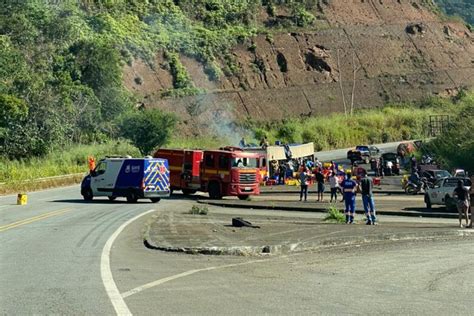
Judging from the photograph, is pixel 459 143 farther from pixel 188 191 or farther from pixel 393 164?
pixel 188 191

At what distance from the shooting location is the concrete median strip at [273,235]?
19250mm

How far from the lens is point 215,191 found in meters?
44.2

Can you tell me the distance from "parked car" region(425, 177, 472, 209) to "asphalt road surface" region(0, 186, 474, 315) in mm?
13257

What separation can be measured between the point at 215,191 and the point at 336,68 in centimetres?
6835

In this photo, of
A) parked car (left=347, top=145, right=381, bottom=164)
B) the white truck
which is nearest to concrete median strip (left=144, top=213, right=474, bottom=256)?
the white truck

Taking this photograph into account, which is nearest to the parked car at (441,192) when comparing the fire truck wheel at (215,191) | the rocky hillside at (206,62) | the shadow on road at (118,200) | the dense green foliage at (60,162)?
the fire truck wheel at (215,191)

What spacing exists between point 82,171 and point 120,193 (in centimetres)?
2107

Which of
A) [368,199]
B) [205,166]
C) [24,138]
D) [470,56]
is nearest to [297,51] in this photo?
[470,56]

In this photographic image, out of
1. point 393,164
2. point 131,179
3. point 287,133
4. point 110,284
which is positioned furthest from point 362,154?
point 110,284

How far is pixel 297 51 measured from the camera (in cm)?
10788

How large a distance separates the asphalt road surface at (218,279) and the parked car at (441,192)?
13257 mm

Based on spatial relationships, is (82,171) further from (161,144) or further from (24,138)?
(161,144)

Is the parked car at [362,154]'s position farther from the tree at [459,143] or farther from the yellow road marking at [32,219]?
the yellow road marking at [32,219]

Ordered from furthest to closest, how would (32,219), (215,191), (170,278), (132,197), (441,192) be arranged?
(215,191)
(132,197)
(441,192)
(32,219)
(170,278)
